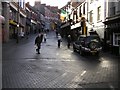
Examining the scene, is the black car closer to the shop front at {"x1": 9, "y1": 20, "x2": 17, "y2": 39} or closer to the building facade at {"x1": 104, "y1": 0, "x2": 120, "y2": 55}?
the building facade at {"x1": 104, "y1": 0, "x2": 120, "y2": 55}

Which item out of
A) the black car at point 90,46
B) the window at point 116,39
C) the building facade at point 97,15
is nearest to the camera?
the black car at point 90,46

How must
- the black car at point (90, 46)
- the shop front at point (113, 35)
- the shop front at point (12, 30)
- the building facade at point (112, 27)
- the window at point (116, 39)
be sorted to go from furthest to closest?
Answer: the shop front at point (12, 30) < the window at point (116, 39) < the building facade at point (112, 27) < the shop front at point (113, 35) < the black car at point (90, 46)

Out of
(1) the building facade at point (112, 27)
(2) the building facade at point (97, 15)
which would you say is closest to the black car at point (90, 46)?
(1) the building facade at point (112, 27)

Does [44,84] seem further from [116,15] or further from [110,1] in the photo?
[110,1]

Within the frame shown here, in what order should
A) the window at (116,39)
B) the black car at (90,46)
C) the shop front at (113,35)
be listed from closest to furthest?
the black car at (90,46) < the shop front at (113,35) < the window at (116,39)

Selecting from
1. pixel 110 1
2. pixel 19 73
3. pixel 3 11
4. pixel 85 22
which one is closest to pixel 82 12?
pixel 85 22

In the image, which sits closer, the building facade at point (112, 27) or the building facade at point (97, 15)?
the building facade at point (112, 27)

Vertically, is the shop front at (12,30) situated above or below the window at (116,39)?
above

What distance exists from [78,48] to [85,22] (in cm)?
1796

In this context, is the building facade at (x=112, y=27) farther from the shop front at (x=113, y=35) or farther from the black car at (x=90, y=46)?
the black car at (x=90, y=46)

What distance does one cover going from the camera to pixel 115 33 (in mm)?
29062

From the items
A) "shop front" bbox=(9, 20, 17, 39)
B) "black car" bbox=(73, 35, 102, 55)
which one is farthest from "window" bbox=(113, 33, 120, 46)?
"shop front" bbox=(9, 20, 17, 39)

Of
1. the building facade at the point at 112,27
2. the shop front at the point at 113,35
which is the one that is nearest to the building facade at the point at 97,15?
the building facade at the point at 112,27

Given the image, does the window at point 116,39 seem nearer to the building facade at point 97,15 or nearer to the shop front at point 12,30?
the building facade at point 97,15
